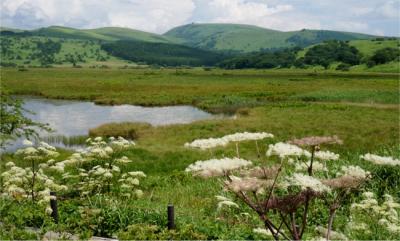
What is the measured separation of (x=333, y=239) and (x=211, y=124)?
128 ft

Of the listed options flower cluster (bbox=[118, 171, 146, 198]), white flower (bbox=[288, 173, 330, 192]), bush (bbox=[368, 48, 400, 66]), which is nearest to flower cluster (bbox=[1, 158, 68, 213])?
flower cluster (bbox=[118, 171, 146, 198])

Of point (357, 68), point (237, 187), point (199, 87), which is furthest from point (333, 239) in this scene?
point (357, 68)

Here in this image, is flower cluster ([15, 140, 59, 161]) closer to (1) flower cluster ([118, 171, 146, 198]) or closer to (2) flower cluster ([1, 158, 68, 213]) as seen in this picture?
(2) flower cluster ([1, 158, 68, 213])

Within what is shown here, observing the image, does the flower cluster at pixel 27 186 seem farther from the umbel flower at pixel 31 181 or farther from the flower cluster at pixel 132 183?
the flower cluster at pixel 132 183

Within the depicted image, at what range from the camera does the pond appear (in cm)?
5081

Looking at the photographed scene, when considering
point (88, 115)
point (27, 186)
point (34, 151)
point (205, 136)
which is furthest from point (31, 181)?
point (88, 115)

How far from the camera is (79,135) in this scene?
47406 millimetres

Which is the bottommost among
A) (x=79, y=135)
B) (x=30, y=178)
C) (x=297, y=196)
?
(x=79, y=135)

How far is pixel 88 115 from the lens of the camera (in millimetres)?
63625

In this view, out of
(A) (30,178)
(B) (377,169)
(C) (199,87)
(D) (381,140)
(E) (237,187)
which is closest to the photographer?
(E) (237,187)

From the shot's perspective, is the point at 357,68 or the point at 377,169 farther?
the point at 357,68

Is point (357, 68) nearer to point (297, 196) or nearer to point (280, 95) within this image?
point (280, 95)

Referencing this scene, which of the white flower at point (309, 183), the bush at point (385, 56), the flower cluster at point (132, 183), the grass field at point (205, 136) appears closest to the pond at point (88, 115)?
the grass field at point (205, 136)

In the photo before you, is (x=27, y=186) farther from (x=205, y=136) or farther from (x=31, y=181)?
(x=205, y=136)
